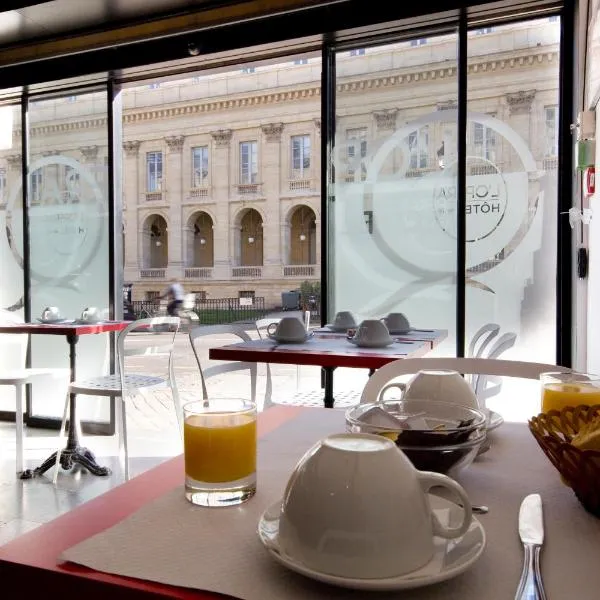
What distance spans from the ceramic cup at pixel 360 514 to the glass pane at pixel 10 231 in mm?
3991

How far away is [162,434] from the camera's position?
3.60 metres

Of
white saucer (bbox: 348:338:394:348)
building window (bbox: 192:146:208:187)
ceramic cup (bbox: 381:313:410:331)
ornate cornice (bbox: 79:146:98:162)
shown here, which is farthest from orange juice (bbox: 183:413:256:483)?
building window (bbox: 192:146:208:187)

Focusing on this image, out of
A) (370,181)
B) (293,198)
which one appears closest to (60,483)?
(370,181)

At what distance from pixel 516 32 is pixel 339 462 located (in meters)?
2.93

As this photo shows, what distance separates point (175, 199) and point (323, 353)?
24.0 meters

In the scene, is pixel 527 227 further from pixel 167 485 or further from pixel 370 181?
pixel 167 485

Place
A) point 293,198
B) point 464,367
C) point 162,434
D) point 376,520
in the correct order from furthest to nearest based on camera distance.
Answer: point 293,198
point 162,434
point 464,367
point 376,520

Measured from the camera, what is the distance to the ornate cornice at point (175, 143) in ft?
78.1

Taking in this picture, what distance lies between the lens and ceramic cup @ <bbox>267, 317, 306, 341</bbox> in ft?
7.06

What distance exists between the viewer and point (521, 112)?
9.11ft

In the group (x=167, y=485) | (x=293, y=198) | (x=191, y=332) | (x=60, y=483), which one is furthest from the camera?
(x=293, y=198)

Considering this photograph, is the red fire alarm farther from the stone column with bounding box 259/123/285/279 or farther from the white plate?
the stone column with bounding box 259/123/285/279

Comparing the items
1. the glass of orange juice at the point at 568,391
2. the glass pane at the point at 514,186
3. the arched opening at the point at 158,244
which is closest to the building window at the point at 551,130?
the glass pane at the point at 514,186

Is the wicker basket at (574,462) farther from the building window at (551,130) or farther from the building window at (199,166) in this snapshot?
the building window at (199,166)
